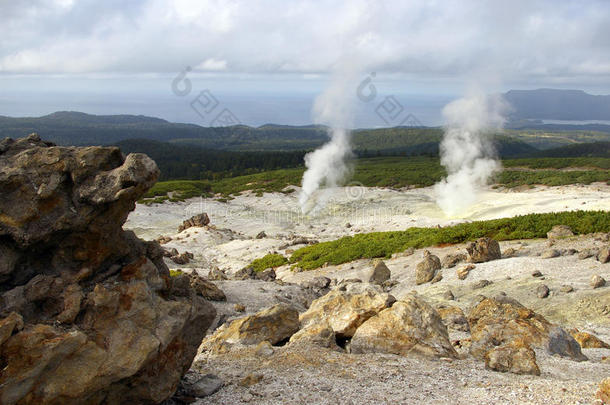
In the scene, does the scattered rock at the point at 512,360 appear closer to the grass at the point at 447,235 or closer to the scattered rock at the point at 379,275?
the scattered rock at the point at 379,275

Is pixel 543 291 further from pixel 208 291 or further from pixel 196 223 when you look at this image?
pixel 196 223

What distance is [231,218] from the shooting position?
51594 millimetres

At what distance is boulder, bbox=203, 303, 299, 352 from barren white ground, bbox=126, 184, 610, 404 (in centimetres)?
106

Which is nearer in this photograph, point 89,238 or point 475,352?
point 89,238

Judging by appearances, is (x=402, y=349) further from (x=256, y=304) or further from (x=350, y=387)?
(x=256, y=304)

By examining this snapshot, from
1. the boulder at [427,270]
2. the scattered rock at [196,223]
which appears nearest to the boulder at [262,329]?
the boulder at [427,270]

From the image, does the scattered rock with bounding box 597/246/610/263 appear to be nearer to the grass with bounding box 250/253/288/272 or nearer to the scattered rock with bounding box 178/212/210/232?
the grass with bounding box 250/253/288/272

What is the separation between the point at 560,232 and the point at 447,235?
567cm

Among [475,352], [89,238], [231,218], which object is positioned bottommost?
[231,218]

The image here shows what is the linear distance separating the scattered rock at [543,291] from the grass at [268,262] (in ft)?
54.7

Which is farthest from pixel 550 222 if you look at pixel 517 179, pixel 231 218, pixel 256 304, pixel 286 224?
pixel 517 179

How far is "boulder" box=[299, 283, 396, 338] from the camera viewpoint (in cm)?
1248

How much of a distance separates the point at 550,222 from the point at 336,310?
1697 cm

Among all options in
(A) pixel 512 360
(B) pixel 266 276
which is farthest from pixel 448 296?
(B) pixel 266 276
